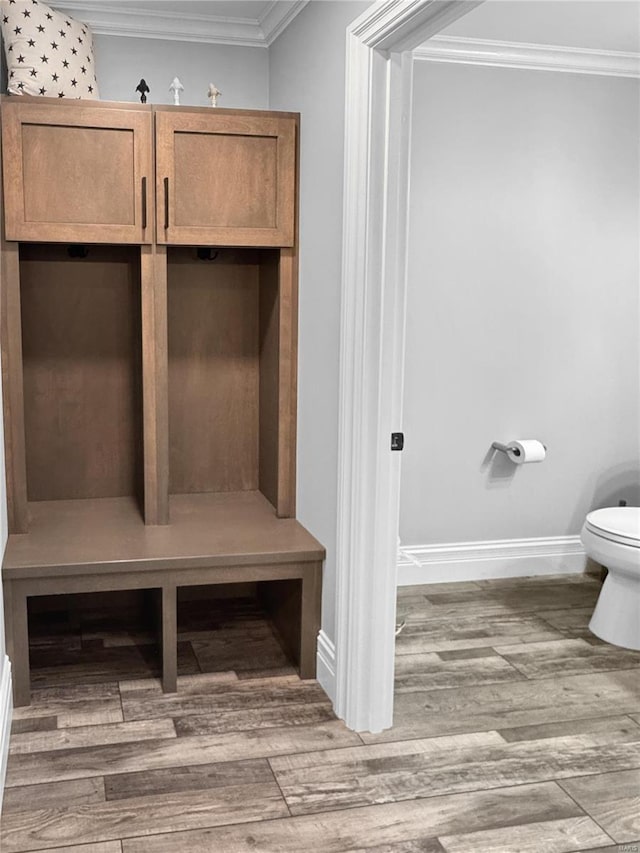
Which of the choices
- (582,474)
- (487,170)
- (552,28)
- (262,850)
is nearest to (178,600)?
(262,850)

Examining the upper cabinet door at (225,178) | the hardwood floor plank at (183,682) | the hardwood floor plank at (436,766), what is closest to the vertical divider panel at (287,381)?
the upper cabinet door at (225,178)

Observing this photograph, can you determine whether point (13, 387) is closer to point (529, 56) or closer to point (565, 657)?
point (565, 657)

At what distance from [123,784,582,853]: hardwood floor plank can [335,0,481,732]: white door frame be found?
1.41 feet

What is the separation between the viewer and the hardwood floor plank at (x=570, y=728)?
2.71m

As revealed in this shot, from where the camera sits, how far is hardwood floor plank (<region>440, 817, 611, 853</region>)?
216cm

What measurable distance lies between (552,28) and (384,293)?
1.64m

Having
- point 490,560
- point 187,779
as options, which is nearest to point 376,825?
point 187,779

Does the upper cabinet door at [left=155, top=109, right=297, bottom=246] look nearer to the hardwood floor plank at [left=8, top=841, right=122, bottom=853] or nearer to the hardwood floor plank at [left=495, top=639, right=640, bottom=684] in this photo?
the hardwood floor plank at [left=495, top=639, right=640, bottom=684]

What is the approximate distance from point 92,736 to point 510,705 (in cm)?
128

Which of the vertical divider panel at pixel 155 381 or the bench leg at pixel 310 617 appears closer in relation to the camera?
the bench leg at pixel 310 617

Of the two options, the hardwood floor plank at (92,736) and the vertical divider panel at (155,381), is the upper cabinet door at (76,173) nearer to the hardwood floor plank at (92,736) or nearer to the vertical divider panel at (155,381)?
the vertical divider panel at (155,381)

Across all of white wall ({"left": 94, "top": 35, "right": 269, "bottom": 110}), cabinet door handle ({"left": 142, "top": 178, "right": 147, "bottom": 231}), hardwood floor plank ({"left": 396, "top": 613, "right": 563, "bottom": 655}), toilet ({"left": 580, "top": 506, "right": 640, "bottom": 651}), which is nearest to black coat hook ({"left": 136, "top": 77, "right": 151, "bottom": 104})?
white wall ({"left": 94, "top": 35, "right": 269, "bottom": 110})

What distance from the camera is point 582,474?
13.6ft

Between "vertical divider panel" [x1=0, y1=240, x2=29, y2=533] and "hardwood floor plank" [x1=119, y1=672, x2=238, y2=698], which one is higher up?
"vertical divider panel" [x1=0, y1=240, x2=29, y2=533]
